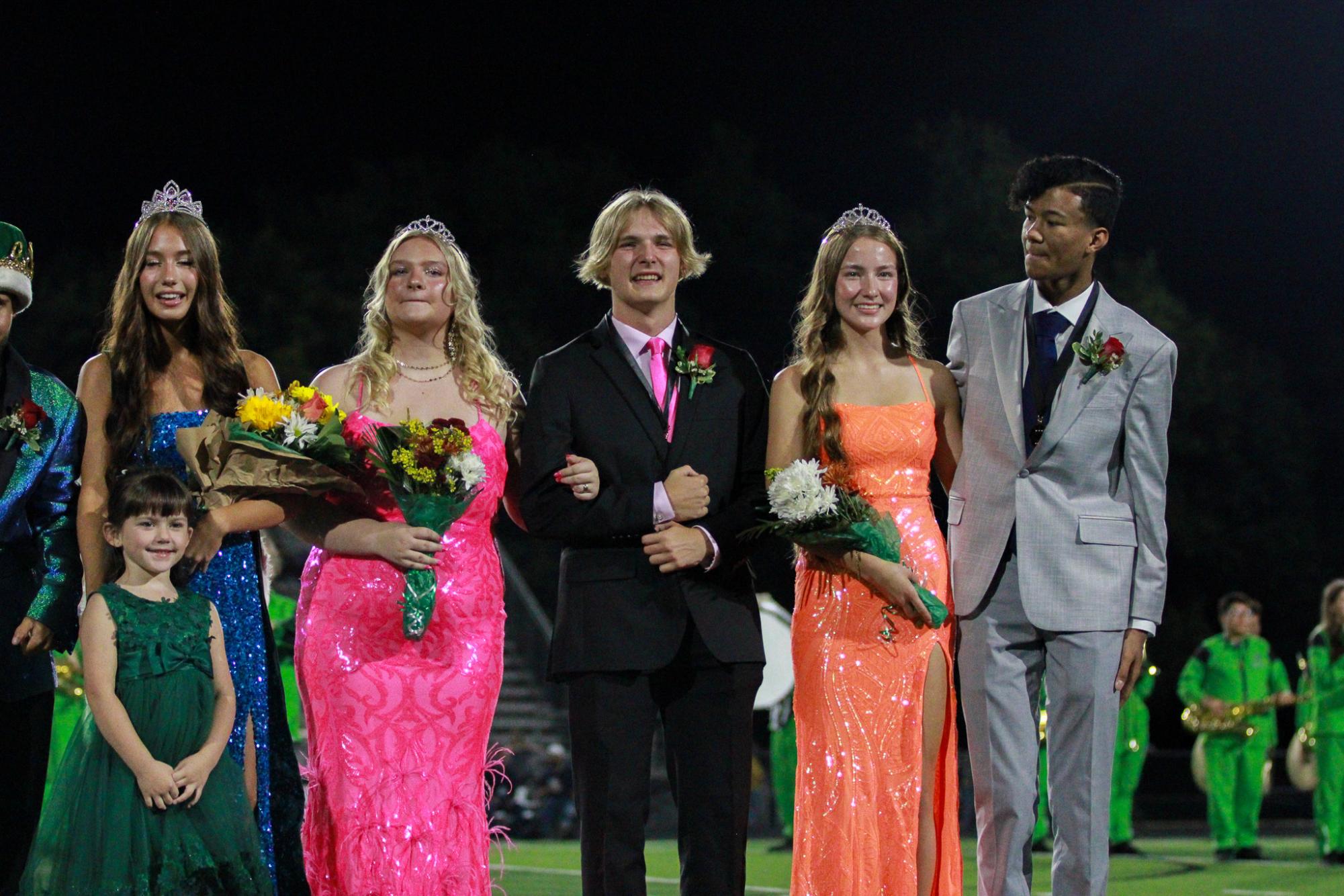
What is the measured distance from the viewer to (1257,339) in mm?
26188

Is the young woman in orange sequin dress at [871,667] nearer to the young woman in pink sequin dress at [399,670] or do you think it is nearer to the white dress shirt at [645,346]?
the white dress shirt at [645,346]

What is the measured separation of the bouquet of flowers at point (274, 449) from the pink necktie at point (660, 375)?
967mm

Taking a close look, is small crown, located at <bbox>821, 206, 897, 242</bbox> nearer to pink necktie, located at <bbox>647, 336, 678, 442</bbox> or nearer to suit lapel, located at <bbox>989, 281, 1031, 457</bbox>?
suit lapel, located at <bbox>989, 281, 1031, 457</bbox>

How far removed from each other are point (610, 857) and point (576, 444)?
1252 mm

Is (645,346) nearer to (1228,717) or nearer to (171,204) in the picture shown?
(171,204)

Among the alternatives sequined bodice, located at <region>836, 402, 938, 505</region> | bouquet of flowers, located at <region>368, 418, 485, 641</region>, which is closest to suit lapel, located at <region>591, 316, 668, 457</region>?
bouquet of flowers, located at <region>368, 418, 485, 641</region>

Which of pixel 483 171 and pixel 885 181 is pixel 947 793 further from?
pixel 885 181

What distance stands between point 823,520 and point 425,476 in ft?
3.91

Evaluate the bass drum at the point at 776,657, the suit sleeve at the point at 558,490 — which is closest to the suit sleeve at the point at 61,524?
the suit sleeve at the point at 558,490

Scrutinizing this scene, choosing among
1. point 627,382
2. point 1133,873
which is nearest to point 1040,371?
point 627,382

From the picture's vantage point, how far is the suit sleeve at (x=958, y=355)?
519 centimetres

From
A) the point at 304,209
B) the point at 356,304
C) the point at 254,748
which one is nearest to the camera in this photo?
the point at 254,748

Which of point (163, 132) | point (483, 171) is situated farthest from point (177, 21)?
point (483, 171)

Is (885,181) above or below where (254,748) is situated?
above
